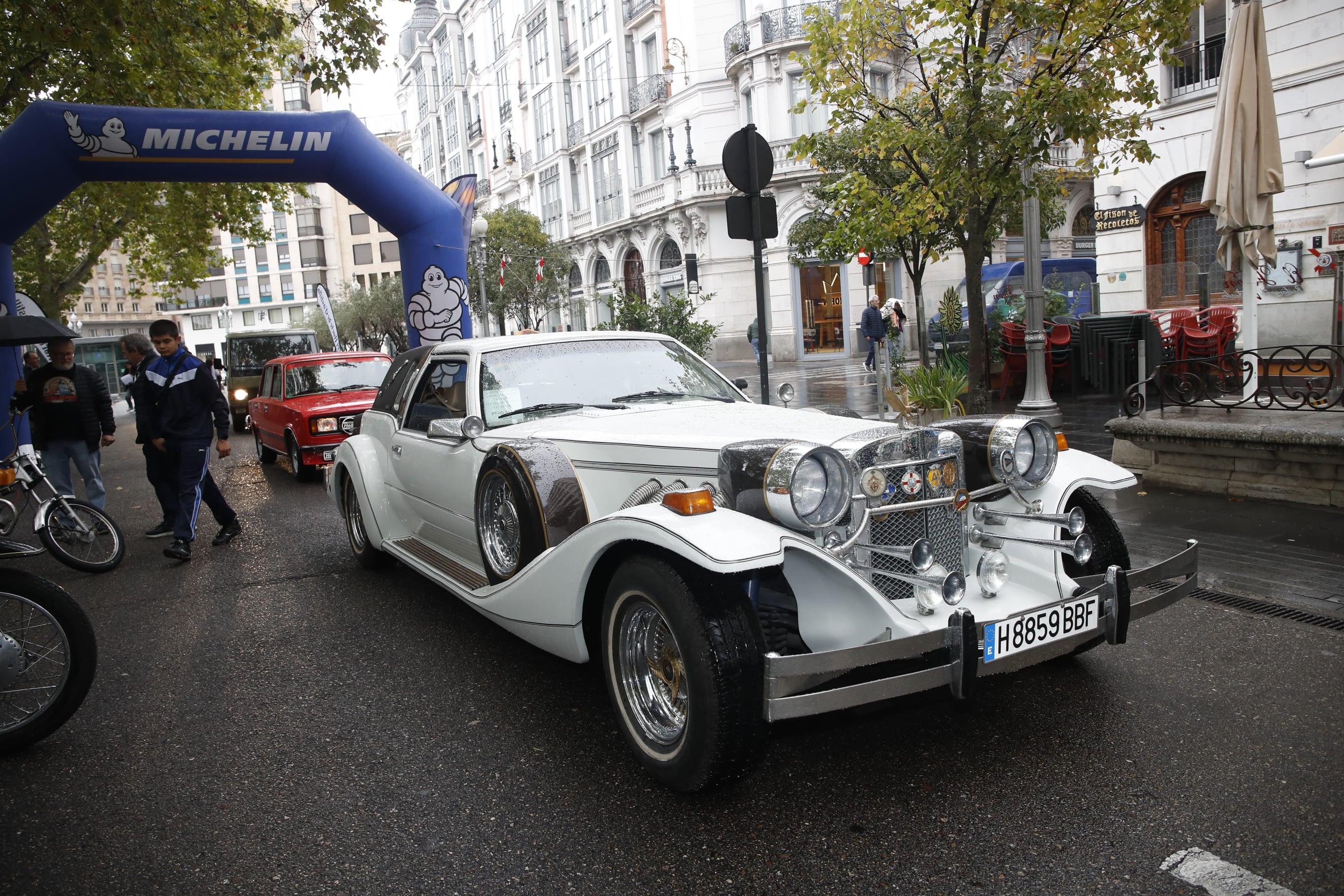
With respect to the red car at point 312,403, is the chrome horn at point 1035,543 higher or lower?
lower

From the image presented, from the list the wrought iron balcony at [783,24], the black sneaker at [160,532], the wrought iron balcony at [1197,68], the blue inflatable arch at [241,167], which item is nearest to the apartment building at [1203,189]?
the wrought iron balcony at [1197,68]

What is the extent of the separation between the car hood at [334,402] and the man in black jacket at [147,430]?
111 inches

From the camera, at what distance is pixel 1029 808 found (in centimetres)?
278

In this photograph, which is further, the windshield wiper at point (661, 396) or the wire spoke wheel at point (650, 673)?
the windshield wiper at point (661, 396)

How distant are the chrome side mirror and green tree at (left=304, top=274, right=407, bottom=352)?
43.8m

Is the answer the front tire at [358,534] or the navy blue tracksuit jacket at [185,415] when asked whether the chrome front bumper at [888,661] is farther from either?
the navy blue tracksuit jacket at [185,415]

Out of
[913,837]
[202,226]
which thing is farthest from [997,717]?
[202,226]

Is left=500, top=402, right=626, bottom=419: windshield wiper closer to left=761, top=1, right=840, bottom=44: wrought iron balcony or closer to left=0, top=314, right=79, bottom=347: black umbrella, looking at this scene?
left=0, top=314, right=79, bottom=347: black umbrella

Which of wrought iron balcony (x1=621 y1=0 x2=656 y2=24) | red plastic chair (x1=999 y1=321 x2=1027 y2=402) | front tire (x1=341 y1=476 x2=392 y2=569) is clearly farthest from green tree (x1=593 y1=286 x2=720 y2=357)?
wrought iron balcony (x1=621 y1=0 x2=656 y2=24)

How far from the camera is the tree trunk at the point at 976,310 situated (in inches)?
409

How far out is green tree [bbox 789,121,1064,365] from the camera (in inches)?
398

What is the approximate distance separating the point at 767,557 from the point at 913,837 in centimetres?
95

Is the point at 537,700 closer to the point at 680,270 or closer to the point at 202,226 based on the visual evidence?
the point at 202,226

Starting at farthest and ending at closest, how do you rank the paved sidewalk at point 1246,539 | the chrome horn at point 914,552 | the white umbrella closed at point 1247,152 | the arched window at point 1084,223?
the arched window at point 1084,223, the white umbrella closed at point 1247,152, the paved sidewalk at point 1246,539, the chrome horn at point 914,552
